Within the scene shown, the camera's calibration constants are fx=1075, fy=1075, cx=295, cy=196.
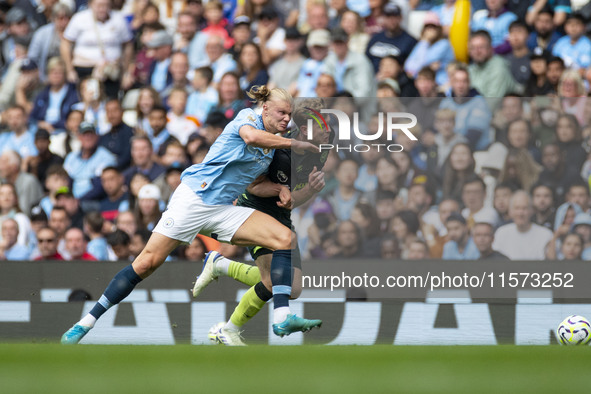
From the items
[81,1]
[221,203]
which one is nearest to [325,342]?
[221,203]

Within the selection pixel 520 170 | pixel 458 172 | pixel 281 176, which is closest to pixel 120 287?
pixel 281 176

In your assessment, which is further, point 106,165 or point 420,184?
point 106,165

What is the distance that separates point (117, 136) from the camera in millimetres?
12859

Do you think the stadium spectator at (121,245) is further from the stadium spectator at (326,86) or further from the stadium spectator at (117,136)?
the stadium spectator at (326,86)

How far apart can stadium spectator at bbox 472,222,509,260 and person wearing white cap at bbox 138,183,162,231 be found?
12.4 ft

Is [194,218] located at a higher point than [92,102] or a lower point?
lower

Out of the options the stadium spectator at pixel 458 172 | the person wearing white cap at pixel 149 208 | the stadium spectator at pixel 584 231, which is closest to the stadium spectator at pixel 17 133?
the person wearing white cap at pixel 149 208

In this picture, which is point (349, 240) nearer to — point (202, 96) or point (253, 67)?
point (253, 67)

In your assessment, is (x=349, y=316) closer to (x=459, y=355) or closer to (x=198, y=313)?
(x=198, y=313)

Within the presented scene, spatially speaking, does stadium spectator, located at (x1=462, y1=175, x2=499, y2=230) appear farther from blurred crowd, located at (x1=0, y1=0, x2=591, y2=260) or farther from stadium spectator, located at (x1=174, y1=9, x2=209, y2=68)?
stadium spectator, located at (x1=174, y1=9, x2=209, y2=68)

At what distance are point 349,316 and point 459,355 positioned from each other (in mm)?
2364

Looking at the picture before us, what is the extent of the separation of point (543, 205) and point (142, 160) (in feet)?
16.2

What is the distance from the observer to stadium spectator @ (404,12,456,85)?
12320 millimetres

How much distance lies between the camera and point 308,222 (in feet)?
31.6
